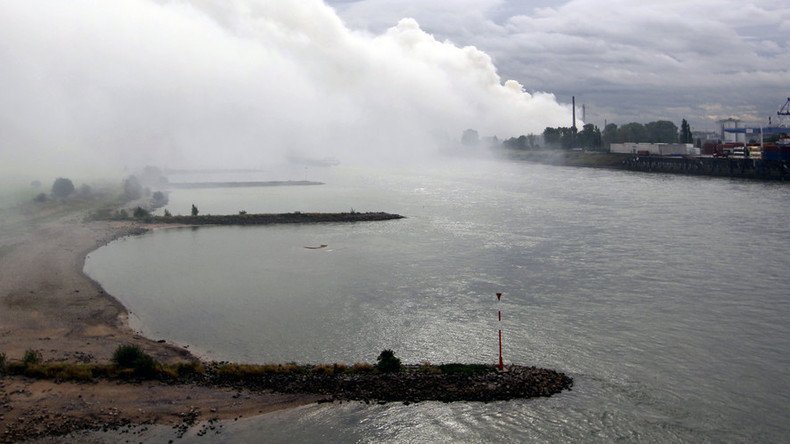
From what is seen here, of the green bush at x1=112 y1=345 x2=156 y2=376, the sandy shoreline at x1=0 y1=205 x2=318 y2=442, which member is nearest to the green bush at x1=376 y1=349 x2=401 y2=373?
the sandy shoreline at x1=0 y1=205 x2=318 y2=442

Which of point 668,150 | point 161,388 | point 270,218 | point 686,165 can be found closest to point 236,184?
point 270,218

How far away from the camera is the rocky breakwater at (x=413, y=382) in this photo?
10578 millimetres

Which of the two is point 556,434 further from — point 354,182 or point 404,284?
point 354,182

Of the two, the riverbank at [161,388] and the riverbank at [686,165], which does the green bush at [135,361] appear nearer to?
the riverbank at [161,388]

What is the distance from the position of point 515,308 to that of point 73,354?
9796 millimetres

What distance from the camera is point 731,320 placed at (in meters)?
14.2

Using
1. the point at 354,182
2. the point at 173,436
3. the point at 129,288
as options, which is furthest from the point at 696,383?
the point at 354,182

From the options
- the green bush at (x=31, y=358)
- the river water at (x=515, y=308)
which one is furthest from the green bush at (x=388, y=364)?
the green bush at (x=31, y=358)

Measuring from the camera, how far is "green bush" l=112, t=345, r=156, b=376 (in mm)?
11289

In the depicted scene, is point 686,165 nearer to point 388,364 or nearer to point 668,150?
point 668,150

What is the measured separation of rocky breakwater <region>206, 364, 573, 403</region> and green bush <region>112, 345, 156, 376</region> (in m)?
1.00

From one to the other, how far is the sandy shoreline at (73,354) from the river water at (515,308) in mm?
656

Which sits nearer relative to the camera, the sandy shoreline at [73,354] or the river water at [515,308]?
the sandy shoreline at [73,354]

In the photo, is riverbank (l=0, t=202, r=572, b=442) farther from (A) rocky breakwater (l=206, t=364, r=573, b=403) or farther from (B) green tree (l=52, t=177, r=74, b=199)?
(B) green tree (l=52, t=177, r=74, b=199)
